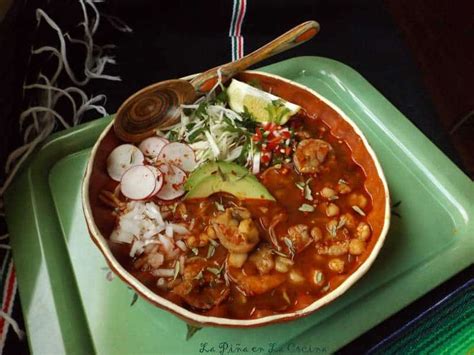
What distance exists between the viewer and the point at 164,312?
137 centimetres

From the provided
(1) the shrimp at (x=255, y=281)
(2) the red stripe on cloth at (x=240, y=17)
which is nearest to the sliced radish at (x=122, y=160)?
(1) the shrimp at (x=255, y=281)

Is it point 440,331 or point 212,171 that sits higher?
point 212,171

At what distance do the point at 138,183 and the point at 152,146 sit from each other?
159mm

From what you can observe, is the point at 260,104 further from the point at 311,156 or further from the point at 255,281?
the point at 255,281

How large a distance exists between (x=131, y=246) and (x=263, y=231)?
34 cm

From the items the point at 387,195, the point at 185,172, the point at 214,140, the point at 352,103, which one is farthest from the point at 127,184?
the point at 352,103

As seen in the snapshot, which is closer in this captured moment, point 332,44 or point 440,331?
point 440,331

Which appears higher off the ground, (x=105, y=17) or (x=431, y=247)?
(x=105, y=17)

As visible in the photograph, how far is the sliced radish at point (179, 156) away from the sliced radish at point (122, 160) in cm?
7

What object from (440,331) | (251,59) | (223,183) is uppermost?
(251,59)

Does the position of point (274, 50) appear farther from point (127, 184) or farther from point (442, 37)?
point (442, 37)

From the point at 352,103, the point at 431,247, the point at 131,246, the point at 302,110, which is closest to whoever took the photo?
the point at 131,246

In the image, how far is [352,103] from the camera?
185 centimetres

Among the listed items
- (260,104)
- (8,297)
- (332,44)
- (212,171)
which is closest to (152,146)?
(212,171)
